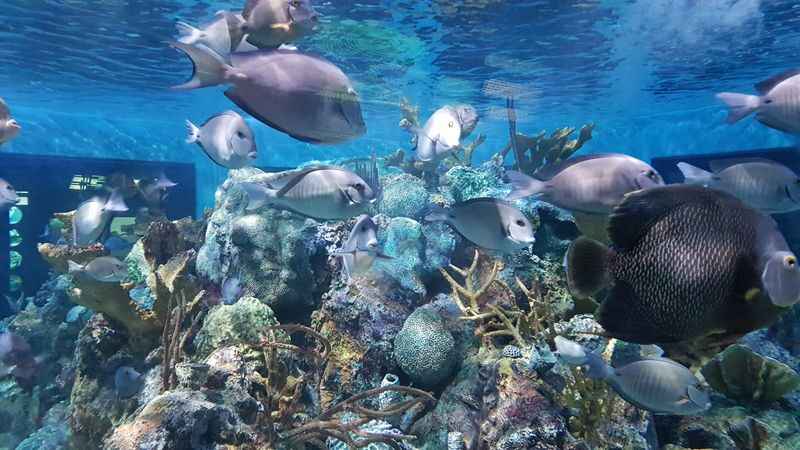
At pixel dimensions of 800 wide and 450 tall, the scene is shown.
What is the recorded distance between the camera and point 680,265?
1.53m

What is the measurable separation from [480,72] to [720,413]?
1787 centimetres

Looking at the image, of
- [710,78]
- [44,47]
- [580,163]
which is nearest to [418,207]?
[580,163]

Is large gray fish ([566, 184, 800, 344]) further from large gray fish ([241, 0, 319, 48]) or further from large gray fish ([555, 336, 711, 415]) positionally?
large gray fish ([241, 0, 319, 48])

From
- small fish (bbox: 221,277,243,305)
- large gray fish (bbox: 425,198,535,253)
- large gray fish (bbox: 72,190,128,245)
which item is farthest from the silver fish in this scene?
large gray fish (bbox: 72,190,128,245)

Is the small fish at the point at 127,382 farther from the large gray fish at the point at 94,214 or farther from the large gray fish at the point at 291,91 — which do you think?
the large gray fish at the point at 291,91

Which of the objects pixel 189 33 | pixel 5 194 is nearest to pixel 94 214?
pixel 5 194

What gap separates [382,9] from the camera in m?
12.8

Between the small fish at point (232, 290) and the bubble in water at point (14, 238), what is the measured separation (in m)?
9.44

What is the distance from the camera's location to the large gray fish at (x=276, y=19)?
2.66m

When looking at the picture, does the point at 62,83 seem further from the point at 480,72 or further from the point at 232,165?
the point at 232,165

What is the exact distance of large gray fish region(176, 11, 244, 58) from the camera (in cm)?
264

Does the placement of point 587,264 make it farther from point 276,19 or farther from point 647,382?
point 276,19

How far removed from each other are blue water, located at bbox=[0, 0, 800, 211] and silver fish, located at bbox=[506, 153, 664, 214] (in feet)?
8.77

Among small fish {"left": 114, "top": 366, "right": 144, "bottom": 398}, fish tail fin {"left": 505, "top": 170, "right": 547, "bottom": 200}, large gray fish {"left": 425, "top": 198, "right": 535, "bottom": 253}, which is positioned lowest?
small fish {"left": 114, "top": 366, "right": 144, "bottom": 398}
